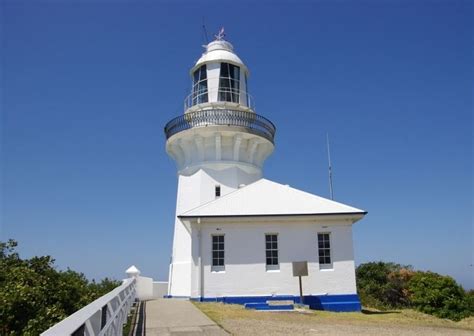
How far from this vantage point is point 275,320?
36.8 feet

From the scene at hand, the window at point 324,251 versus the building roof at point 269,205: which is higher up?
the building roof at point 269,205

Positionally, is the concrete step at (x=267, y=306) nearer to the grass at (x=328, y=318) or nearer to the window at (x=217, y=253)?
the grass at (x=328, y=318)

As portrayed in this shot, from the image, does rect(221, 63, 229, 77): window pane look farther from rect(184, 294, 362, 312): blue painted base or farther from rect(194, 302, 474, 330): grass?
rect(194, 302, 474, 330): grass

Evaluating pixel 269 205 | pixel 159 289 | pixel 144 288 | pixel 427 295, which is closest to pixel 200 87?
pixel 269 205

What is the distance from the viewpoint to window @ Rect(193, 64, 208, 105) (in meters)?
21.2

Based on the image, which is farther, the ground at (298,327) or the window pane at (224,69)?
the window pane at (224,69)

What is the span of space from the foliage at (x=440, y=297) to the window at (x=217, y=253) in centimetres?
735

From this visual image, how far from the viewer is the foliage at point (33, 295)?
611 centimetres

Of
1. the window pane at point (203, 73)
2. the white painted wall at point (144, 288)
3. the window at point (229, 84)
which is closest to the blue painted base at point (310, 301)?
the white painted wall at point (144, 288)

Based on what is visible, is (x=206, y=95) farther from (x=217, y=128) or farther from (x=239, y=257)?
(x=239, y=257)

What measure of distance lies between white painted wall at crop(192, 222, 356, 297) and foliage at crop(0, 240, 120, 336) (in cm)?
524

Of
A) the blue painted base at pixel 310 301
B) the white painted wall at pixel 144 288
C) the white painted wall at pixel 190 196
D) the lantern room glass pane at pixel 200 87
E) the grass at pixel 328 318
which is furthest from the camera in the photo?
the lantern room glass pane at pixel 200 87

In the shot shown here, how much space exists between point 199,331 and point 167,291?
13638 millimetres

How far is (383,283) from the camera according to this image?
2369cm
